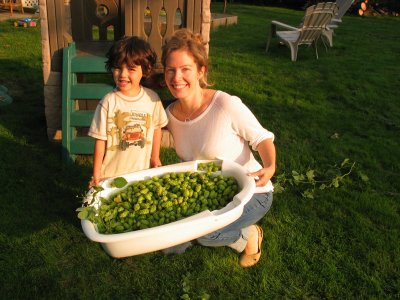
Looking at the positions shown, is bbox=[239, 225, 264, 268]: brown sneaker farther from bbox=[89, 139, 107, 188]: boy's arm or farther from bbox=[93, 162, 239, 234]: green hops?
bbox=[89, 139, 107, 188]: boy's arm

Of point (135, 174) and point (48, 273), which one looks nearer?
point (135, 174)

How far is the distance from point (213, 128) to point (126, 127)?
0.67 m

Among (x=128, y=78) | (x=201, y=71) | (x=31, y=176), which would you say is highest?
(x=201, y=71)

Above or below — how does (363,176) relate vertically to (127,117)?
below

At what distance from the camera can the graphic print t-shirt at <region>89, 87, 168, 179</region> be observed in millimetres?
2740

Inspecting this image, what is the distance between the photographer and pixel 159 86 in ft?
9.43

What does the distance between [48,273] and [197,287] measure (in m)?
0.99

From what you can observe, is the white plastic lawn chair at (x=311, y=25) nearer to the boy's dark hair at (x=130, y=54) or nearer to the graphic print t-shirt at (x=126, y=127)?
the graphic print t-shirt at (x=126, y=127)

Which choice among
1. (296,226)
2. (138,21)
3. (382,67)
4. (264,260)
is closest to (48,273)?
(264,260)

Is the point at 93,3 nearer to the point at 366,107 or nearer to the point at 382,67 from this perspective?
the point at 366,107

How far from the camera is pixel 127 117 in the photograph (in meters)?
2.79

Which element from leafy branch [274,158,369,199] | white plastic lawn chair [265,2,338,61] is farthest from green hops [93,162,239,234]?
white plastic lawn chair [265,2,338,61]

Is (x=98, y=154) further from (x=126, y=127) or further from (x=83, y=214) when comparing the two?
(x=83, y=214)

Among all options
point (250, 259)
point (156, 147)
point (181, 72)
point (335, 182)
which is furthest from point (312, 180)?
point (181, 72)
